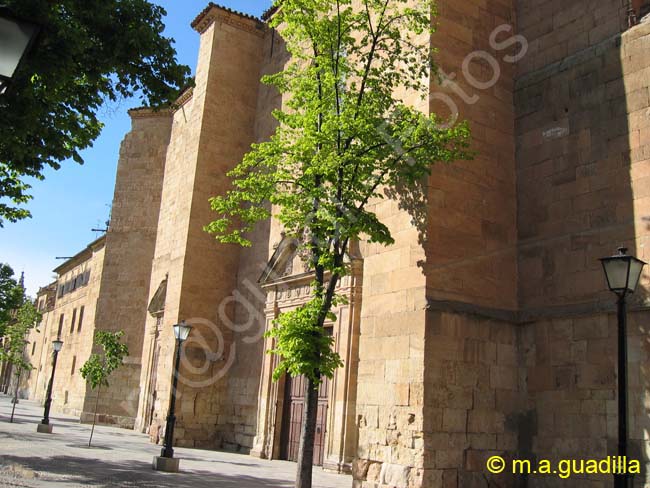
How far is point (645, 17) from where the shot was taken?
9219 millimetres

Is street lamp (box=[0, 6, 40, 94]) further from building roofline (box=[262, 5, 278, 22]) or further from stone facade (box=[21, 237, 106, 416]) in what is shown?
stone facade (box=[21, 237, 106, 416])

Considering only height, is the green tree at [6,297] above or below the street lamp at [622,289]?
above

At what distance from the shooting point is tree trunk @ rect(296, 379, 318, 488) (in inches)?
313

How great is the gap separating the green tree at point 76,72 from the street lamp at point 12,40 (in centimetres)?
365

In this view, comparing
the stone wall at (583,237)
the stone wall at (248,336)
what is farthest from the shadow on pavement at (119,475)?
the stone wall at (248,336)

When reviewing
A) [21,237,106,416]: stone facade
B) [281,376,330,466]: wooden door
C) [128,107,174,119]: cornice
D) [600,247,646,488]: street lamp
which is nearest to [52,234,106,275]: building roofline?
[21,237,106,416]: stone facade

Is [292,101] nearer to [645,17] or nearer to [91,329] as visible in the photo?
[645,17]

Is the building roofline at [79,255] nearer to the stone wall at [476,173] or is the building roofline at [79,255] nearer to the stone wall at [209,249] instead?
the stone wall at [209,249]

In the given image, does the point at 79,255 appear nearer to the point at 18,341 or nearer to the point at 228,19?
the point at 18,341

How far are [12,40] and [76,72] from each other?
194 inches

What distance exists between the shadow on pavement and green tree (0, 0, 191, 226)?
4.34 metres

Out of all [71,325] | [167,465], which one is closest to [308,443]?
[167,465]

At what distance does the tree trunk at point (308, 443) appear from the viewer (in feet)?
26.1

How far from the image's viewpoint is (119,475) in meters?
9.71
